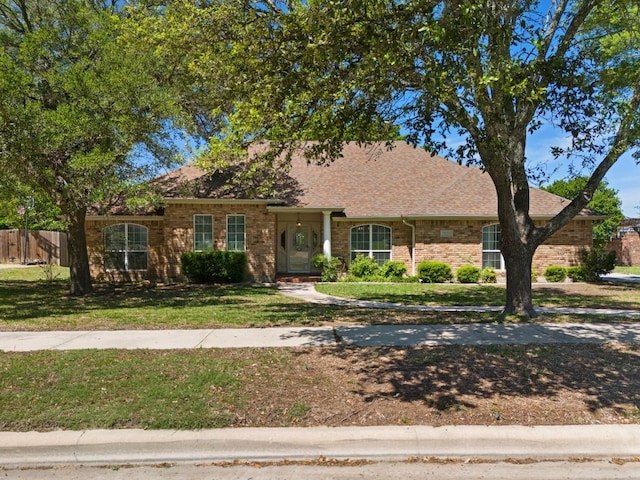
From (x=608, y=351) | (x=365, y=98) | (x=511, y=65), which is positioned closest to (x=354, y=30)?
(x=365, y=98)

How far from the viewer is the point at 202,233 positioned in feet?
59.2

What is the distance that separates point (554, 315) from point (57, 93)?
12.7 metres

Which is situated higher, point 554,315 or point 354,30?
point 354,30

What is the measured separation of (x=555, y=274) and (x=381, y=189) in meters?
7.78

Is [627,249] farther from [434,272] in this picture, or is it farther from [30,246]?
[30,246]

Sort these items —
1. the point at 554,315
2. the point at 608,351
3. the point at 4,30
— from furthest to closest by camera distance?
the point at 4,30, the point at 554,315, the point at 608,351

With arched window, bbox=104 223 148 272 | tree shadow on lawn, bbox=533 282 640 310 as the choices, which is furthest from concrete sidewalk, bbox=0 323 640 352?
arched window, bbox=104 223 148 272

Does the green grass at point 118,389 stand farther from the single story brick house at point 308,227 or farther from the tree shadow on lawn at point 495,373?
the single story brick house at point 308,227

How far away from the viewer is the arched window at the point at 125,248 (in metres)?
18.4

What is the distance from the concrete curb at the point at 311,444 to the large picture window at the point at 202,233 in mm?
13930

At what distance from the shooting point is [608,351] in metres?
6.62

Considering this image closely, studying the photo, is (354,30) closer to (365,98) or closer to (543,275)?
Answer: (365,98)

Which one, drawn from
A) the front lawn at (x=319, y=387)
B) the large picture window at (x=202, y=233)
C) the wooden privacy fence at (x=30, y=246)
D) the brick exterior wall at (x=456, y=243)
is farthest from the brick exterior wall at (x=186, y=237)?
the wooden privacy fence at (x=30, y=246)

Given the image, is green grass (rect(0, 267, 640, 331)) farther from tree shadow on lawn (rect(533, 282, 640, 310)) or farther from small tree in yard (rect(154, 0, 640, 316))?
small tree in yard (rect(154, 0, 640, 316))
